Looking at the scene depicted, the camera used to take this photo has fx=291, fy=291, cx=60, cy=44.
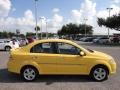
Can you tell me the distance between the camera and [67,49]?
10633 millimetres

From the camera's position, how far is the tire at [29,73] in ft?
34.3

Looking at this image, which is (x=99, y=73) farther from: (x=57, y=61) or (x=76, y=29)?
(x=76, y=29)

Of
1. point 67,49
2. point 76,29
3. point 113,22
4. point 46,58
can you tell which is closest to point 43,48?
point 46,58

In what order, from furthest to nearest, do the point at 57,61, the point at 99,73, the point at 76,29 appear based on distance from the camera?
1. the point at 76,29
2. the point at 99,73
3. the point at 57,61

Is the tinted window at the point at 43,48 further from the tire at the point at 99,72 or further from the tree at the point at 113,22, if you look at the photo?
the tree at the point at 113,22

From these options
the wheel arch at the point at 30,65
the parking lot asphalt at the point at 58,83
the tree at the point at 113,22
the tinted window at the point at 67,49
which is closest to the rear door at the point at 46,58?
the wheel arch at the point at 30,65

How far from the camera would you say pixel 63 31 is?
129875 mm

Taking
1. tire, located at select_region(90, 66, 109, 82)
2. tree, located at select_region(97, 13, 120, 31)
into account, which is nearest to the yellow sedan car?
tire, located at select_region(90, 66, 109, 82)

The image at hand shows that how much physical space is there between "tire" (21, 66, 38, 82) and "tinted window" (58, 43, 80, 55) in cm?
118

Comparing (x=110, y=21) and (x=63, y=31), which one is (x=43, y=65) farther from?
(x=63, y=31)

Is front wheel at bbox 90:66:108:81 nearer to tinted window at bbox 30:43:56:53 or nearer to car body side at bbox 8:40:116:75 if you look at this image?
car body side at bbox 8:40:116:75

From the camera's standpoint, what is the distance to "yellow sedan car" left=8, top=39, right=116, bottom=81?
10438 millimetres

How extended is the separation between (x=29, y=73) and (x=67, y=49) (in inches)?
64.1

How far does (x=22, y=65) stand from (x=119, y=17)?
55055mm
